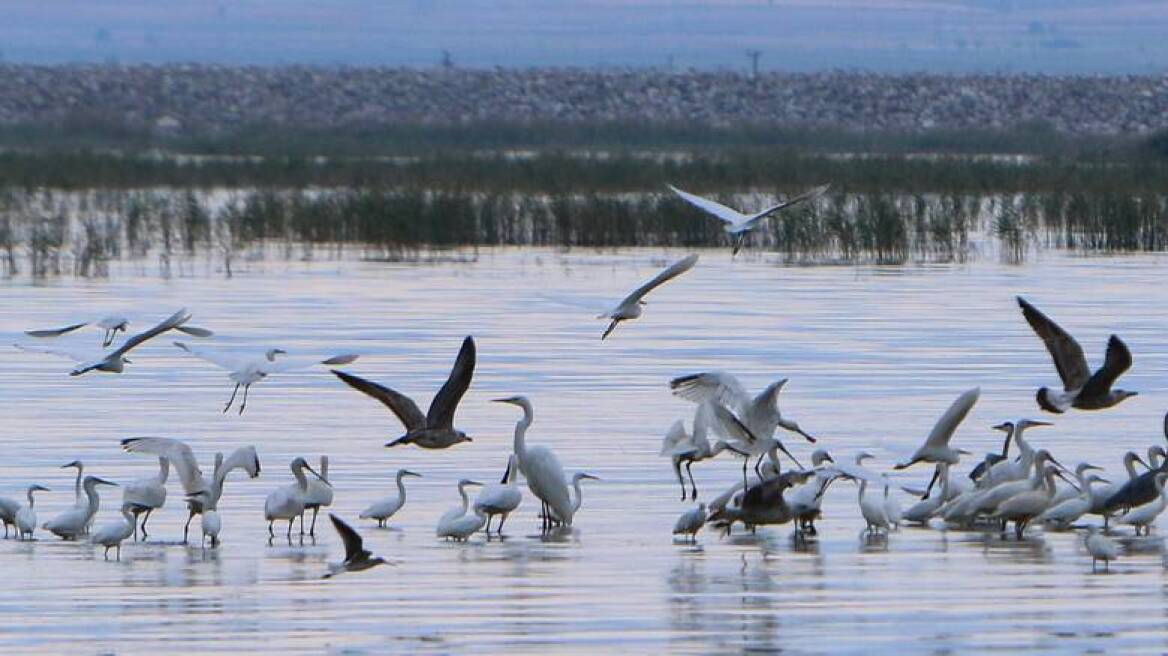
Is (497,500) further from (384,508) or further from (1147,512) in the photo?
(1147,512)

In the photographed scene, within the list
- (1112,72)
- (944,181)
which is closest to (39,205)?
(944,181)

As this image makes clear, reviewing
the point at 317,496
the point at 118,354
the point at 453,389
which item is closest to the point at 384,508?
the point at 317,496

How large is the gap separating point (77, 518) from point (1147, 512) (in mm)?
5093

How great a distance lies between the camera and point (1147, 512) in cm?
1262

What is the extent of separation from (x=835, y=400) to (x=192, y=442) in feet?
14.8

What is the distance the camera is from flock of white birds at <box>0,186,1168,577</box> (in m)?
12.3

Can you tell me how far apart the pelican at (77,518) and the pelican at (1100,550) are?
4.60 meters

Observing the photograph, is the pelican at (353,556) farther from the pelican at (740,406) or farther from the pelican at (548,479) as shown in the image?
the pelican at (740,406)

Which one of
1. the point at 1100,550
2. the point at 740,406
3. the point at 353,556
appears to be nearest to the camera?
the point at 353,556

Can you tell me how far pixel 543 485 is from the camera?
41.4ft

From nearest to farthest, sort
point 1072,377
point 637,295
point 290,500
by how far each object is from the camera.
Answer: point 290,500 → point 1072,377 → point 637,295

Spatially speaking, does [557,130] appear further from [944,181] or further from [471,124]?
[944,181]

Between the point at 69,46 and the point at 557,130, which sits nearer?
the point at 557,130

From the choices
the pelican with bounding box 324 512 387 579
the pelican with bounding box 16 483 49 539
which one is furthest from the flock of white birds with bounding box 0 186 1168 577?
the pelican with bounding box 324 512 387 579
